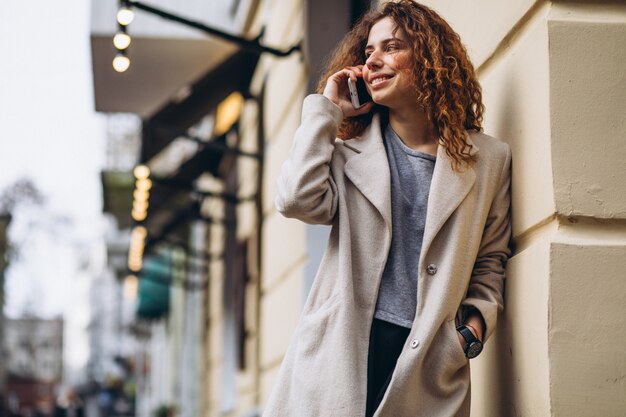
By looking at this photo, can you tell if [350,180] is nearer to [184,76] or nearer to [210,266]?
[184,76]

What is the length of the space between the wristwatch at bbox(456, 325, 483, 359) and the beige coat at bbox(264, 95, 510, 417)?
2 centimetres

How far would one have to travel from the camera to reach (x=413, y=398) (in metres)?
2.68

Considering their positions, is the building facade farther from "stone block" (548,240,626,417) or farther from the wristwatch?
the wristwatch

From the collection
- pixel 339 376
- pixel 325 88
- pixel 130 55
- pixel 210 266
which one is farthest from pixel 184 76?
pixel 339 376

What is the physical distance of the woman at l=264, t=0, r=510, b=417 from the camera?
272 cm

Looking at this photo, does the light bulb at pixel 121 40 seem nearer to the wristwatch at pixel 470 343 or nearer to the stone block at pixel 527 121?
the stone block at pixel 527 121

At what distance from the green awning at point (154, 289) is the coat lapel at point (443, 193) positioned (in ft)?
42.3

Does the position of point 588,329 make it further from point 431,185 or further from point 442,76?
point 442,76

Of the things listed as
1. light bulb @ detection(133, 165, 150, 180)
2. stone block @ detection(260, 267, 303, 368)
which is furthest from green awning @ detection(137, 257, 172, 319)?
stone block @ detection(260, 267, 303, 368)

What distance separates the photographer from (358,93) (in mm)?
3096

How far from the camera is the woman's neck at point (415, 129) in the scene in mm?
3031

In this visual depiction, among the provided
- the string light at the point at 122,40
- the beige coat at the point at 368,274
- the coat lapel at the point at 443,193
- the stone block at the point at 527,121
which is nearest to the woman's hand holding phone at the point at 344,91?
the beige coat at the point at 368,274

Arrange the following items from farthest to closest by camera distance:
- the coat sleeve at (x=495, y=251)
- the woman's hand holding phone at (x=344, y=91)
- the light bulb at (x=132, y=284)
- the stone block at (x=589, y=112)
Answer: the light bulb at (x=132, y=284), the woman's hand holding phone at (x=344, y=91), the coat sleeve at (x=495, y=251), the stone block at (x=589, y=112)

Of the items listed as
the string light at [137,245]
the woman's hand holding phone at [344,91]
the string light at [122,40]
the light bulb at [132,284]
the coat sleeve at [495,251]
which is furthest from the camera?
the light bulb at [132,284]
